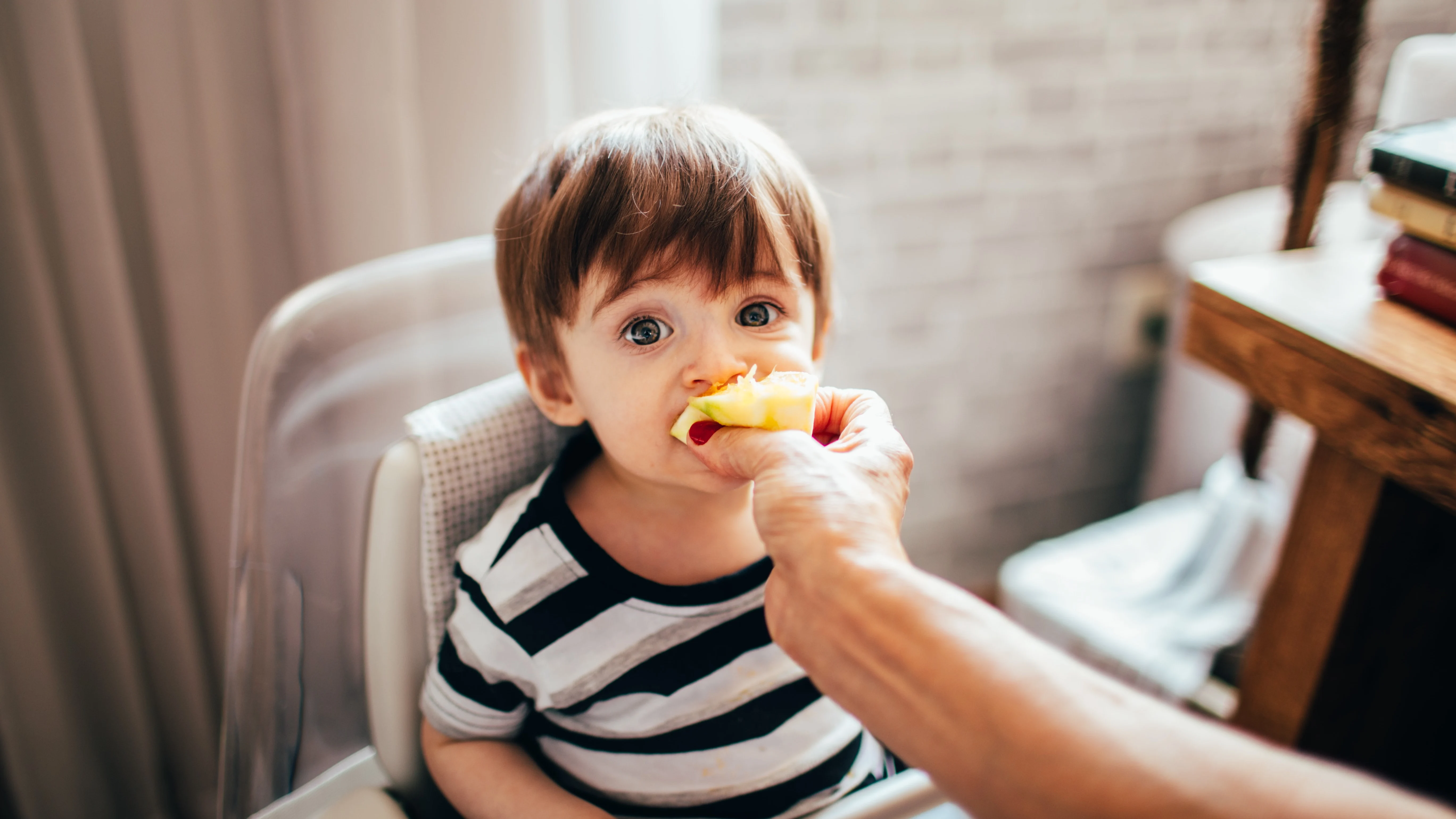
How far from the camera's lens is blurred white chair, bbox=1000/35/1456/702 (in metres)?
1.29

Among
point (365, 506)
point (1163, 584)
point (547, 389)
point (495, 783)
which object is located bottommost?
point (1163, 584)

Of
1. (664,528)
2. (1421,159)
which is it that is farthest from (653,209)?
(1421,159)

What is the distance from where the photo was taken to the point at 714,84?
131cm

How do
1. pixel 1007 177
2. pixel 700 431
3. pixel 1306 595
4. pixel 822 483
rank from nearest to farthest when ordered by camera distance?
pixel 822 483
pixel 700 431
pixel 1306 595
pixel 1007 177

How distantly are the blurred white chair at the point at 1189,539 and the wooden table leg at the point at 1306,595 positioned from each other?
348mm

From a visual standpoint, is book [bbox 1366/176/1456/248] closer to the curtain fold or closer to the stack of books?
the stack of books

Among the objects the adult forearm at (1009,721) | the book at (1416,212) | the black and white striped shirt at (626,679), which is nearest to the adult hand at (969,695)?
the adult forearm at (1009,721)

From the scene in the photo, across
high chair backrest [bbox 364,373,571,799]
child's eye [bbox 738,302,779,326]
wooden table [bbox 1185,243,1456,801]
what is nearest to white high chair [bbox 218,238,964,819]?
high chair backrest [bbox 364,373,571,799]

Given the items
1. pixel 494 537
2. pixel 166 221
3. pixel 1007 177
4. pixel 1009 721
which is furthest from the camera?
pixel 1007 177

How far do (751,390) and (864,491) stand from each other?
0.12 meters

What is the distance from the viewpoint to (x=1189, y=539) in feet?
4.85

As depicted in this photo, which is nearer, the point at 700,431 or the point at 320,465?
the point at 700,431

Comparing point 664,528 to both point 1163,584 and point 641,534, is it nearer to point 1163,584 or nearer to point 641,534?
point 641,534

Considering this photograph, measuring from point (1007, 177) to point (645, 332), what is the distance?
1139 millimetres
